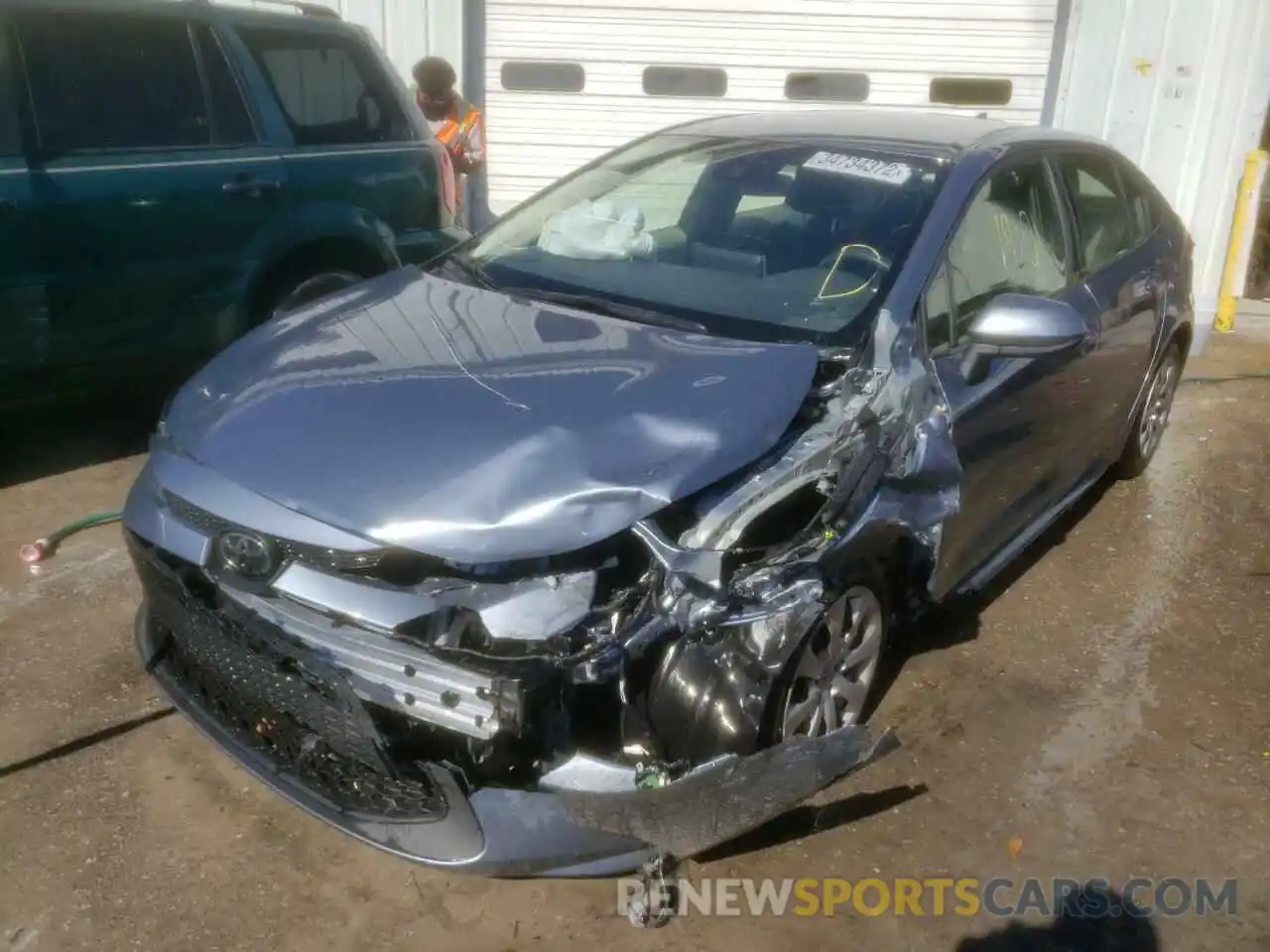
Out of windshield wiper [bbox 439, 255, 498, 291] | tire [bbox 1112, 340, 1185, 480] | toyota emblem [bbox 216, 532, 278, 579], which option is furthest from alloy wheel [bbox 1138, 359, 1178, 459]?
toyota emblem [bbox 216, 532, 278, 579]

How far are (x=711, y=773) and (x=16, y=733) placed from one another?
1953 millimetres

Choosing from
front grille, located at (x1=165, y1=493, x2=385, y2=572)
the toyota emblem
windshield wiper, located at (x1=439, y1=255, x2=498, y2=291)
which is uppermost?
windshield wiper, located at (x1=439, y1=255, x2=498, y2=291)

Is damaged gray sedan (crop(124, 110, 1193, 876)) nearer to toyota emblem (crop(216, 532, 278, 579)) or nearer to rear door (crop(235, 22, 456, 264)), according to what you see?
toyota emblem (crop(216, 532, 278, 579))

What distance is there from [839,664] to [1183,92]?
6414 mm

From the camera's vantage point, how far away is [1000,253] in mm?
3547

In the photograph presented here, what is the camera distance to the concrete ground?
8.34 feet

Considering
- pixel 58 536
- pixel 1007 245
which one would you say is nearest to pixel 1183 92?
pixel 1007 245

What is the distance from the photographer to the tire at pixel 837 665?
264 centimetres

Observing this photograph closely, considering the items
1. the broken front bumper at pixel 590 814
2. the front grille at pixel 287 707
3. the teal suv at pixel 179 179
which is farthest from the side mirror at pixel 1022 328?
the teal suv at pixel 179 179

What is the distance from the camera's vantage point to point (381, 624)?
90.2 inches

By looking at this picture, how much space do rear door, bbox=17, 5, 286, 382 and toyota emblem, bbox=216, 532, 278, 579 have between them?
8.07 feet

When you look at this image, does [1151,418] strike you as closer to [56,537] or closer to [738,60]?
[738,60]

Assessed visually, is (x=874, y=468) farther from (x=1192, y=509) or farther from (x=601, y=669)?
(x=1192, y=509)

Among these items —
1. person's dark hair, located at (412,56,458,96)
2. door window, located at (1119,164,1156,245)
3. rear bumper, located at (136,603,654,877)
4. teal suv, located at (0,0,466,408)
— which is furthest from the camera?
person's dark hair, located at (412,56,458,96)
